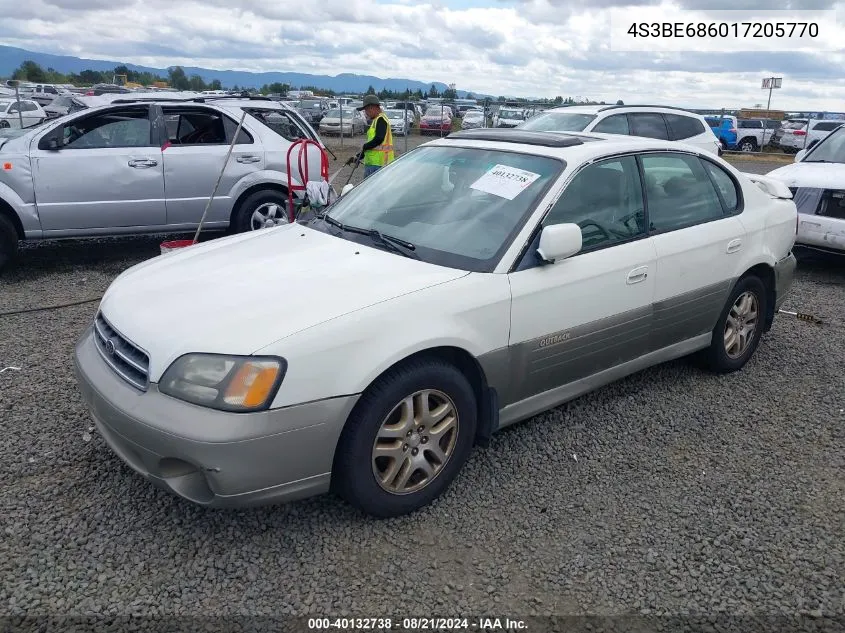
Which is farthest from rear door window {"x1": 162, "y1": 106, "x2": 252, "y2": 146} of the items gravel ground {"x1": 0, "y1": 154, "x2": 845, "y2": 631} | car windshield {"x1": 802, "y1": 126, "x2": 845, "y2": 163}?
car windshield {"x1": 802, "y1": 126, "x2": 845, "y2": 163}

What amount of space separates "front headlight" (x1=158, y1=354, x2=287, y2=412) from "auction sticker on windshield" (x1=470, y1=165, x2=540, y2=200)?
5.04 feet

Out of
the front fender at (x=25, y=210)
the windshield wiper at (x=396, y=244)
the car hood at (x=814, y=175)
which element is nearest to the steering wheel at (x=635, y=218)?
the windshield wiper at (x=396, y=244)

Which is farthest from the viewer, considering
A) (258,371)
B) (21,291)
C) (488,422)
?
(21,291)

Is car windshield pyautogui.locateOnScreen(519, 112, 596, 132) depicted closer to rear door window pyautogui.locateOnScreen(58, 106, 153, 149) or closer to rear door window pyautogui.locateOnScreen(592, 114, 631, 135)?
rear door window pyautogui.locateOnScreen(592, 114, 631, 135)

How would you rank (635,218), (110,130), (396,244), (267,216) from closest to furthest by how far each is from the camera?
(396,244), (635,218), (110,130), (267,216)

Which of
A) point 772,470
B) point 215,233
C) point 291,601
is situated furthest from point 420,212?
point 215,233

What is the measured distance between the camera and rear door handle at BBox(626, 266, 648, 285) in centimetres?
370

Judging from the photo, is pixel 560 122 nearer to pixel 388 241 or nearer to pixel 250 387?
pixel 388 241

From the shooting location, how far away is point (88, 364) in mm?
3051

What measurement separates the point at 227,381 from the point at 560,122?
27.1 ft

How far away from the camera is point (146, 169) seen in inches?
281

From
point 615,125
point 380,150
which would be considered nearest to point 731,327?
point 380,150

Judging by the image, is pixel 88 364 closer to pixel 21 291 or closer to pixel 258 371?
pixel 258 371

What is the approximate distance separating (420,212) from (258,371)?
144 centimetres
